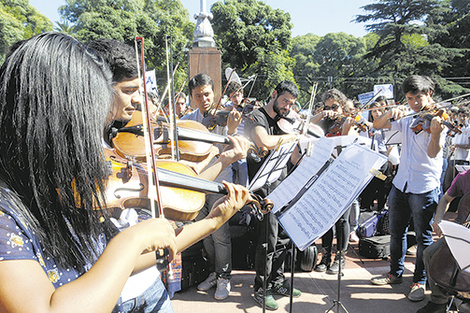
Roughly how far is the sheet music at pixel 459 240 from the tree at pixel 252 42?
20471 mm

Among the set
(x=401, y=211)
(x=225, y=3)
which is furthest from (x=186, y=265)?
(x=225, y=3)

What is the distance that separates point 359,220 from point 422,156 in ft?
5.21

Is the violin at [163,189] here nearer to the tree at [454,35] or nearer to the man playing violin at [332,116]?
the man playing violin at [332,116]

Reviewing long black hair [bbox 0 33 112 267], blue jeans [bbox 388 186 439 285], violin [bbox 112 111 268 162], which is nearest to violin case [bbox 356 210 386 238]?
blue jeans [bbox 388 186 439 285]

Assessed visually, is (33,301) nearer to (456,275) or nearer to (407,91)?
(456,275)

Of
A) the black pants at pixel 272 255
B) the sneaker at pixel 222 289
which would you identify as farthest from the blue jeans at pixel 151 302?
the sneaker at pixel 222 289

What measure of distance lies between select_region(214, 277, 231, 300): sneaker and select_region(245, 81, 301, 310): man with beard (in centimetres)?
29

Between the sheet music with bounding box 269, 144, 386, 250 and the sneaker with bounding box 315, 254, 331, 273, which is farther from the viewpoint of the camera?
the sneaker with bounding box 315, 254, 331, 273

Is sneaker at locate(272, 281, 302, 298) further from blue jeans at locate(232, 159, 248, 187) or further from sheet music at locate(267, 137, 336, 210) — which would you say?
sheet music at locate(267, 137, 336, 210)

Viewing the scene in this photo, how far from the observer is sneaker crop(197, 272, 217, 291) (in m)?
3.30

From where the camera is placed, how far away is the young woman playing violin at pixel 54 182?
69 centimetres

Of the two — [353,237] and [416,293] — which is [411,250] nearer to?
[353,237]

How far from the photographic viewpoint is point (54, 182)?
2.61 feet

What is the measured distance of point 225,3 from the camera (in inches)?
979
